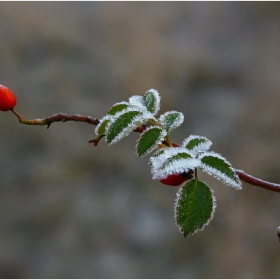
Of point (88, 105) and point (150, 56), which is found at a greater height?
point (150, 56)

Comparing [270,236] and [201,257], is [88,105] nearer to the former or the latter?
[201,257]

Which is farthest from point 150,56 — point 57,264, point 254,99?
point 57,264

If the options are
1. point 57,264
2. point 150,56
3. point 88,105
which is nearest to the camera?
point 57,264

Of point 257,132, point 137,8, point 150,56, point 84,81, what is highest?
point 137,8

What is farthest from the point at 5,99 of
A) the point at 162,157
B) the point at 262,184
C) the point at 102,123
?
the point at 262,184

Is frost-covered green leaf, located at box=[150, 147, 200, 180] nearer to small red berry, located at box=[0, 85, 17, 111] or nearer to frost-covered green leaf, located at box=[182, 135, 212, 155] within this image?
frost-covered green leaf, located at box=[182, 135, 212, 155]

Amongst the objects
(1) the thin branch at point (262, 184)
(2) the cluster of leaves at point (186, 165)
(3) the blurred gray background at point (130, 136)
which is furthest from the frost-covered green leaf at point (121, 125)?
(3) the blurred gray background at point (130, 136)

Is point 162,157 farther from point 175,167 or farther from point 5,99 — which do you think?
point 5,99

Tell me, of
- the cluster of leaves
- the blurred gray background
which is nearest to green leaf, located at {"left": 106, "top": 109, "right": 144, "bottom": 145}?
the cluster of leaves
